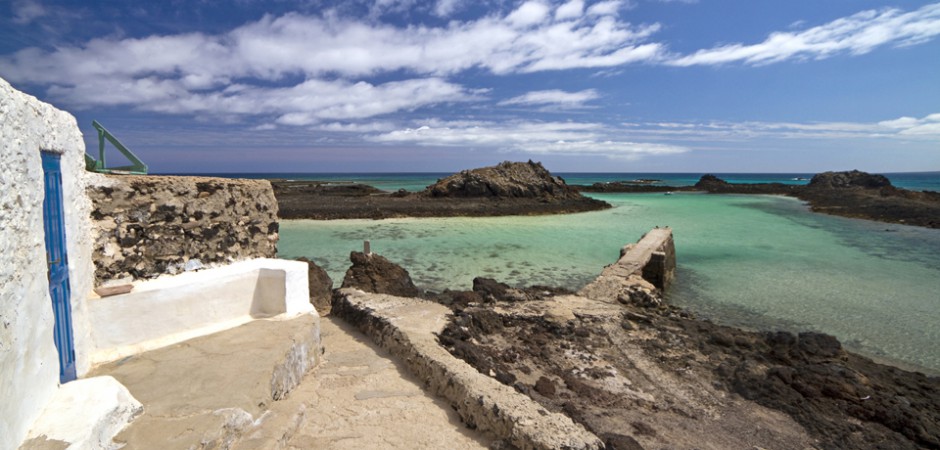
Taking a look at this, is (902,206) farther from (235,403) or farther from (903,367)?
(235,403)

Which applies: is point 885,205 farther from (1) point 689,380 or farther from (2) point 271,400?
(2) point 271,400

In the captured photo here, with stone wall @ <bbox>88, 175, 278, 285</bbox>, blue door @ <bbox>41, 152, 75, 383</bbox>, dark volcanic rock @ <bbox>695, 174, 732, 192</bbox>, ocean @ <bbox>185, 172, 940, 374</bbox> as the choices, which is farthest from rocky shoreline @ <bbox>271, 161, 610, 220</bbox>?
dark volcanic rock @ <bbox>695, 174, 732, 192</bbox>

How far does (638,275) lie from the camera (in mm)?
10484

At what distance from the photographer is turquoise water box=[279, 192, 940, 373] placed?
8.43m

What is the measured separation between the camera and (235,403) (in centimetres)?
300

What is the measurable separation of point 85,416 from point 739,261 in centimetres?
1528

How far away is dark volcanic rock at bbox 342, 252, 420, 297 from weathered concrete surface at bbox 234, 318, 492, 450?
A: 160 inches

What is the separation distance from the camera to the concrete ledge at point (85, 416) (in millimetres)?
2365

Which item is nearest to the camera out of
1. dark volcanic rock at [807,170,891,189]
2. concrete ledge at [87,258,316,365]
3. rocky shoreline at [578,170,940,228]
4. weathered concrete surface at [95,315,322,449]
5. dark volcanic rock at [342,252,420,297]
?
weathered concrete surface at [95,315,322,449]

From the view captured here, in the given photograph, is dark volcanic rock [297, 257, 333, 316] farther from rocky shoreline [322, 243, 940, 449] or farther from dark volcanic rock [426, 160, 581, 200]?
dark volcanic rock [426, 160, 581, 200]

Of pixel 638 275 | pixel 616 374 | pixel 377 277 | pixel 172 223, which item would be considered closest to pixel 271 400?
pixel 172 223

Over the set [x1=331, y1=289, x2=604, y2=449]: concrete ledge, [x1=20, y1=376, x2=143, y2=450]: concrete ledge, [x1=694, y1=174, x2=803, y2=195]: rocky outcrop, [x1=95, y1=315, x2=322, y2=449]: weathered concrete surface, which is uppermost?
[x1=694, y1=174, x2=803, y2=195]: rocky outcrop

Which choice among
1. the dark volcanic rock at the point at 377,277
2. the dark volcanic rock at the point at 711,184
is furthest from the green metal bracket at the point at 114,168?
the dark volcanic rock at the point at 711,184

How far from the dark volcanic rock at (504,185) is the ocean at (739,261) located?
30.1ft
